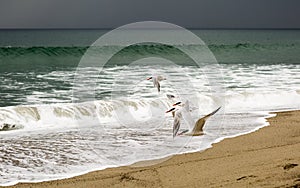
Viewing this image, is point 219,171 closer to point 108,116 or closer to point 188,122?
point 188,122

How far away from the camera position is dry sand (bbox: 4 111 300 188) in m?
4.67

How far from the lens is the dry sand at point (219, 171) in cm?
467

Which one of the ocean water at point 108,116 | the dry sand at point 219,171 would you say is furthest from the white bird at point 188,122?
the dry sand at point 219,171

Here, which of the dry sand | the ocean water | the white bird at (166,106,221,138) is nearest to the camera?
the dry sand

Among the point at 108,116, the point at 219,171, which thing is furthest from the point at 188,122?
the point at 219,171

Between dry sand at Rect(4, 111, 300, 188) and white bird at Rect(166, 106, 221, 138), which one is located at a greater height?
white bird at Rect(166, 106, 221, 138)

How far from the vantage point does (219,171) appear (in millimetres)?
5188

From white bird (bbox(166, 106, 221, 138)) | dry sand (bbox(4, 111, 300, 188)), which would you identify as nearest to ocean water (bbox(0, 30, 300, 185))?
white bird (bbox(166, 106, 221, 138))

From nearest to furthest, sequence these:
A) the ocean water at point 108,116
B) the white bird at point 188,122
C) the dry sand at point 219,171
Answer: the dry sand at point 219,171, the ocean water at point 108,116, the white bird at point 188,122

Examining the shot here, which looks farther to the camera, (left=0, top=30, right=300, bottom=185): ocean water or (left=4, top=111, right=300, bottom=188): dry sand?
(left=0, top=30, right=300, bottom=185): ocean water

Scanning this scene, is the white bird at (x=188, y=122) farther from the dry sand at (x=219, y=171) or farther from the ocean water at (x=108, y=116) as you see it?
the dry sand at (x=219, y=171)

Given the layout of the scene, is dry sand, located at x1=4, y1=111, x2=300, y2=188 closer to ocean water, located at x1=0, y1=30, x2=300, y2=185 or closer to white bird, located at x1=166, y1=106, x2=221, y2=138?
ocean water, located at x1=0, y1=30, x2=300, y2=185

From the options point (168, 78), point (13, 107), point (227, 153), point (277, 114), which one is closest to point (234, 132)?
point (227, 153)

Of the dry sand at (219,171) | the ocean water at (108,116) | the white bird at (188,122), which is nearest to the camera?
the dry sand at (219,171)
